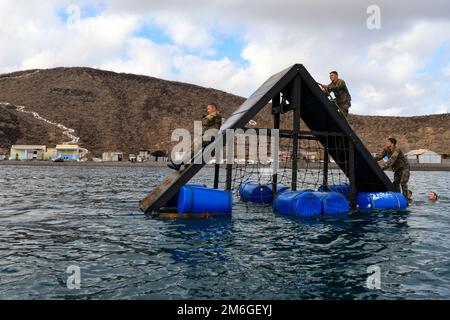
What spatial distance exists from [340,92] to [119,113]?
10445 centimetres

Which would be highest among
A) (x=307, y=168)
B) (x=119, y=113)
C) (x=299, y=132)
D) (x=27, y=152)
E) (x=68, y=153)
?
(x=119, y=113)

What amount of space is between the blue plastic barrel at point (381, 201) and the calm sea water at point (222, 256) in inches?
60.6

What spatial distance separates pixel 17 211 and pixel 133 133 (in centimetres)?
9425

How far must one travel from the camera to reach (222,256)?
29.2ft

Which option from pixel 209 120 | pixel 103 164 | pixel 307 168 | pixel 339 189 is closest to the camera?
pixel 209 120

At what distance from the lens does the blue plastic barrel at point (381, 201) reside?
1658 cm

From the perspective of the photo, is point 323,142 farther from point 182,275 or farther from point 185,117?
point 185,117
